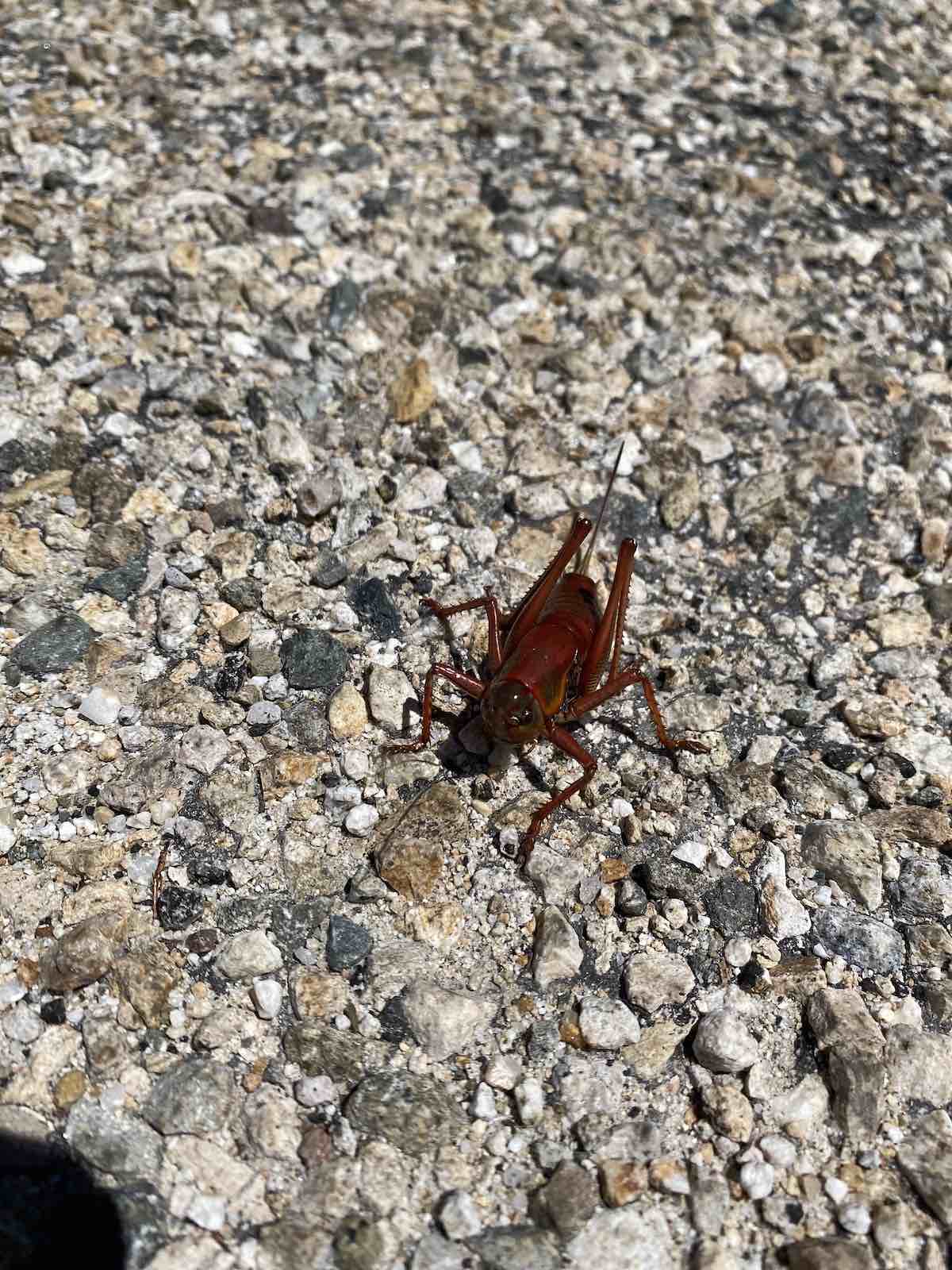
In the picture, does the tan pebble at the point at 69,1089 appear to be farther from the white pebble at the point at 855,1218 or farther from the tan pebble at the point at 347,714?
the white pebble at the point at 855,1218

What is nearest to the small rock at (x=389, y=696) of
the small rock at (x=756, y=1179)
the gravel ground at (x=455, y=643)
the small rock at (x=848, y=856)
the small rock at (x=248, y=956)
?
the gravel ground at (x=455, y=643)

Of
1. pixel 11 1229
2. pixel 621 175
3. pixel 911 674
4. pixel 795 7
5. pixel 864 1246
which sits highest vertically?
pixel 795 7

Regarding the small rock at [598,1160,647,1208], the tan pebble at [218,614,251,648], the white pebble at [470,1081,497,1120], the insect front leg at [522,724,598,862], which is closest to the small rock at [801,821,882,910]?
the insect front leg at [522,724,598,862]

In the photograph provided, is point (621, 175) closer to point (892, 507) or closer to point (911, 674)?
point (892, 507)

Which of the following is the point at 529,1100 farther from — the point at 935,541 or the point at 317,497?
the point at 935,541

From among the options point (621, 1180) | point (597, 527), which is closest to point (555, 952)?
point (621, 1180)

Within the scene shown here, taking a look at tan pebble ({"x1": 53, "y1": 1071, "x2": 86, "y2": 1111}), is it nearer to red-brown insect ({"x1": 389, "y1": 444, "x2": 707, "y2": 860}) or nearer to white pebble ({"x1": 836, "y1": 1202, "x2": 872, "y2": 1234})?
red-brown insect ({"x1": 389, "y1": 444, "x2": 707, "y2": 860})

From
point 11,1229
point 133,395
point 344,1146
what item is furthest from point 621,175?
point 11,1229
